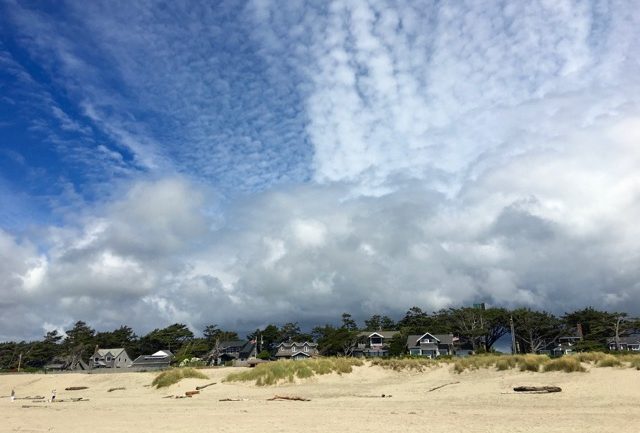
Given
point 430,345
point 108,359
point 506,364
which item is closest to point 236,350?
point 108,359

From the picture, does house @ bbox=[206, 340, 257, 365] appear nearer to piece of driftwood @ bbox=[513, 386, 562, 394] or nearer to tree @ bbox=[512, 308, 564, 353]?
tree @ bbox=[512, 308, 564, 353]

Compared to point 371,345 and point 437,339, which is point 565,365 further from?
point 371,345

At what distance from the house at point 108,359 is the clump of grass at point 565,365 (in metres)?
89.6

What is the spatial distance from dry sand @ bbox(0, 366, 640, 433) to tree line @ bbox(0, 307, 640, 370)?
4512 centimetres

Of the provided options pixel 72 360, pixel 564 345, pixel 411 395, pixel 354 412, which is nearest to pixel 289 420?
pixel 354 412

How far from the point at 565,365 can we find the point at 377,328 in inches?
3270

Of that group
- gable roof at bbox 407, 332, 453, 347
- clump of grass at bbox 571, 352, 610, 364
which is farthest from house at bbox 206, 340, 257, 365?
clump of grass at bbox 571, 352, 610, 364

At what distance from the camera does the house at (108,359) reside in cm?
9812

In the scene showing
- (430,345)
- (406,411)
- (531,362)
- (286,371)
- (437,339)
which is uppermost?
(437,339)

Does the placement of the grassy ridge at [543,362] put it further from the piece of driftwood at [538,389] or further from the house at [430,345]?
the house at [430,345]

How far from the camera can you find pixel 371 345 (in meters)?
89.1

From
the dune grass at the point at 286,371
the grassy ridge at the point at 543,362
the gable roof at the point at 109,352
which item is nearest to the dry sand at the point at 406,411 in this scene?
the grassy ridge at the point at 543,362

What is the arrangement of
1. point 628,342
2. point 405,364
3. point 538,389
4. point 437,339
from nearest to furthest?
point 538,389 → point 405,364 → point 437,339 → point 628,342

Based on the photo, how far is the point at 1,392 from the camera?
50.5 m
